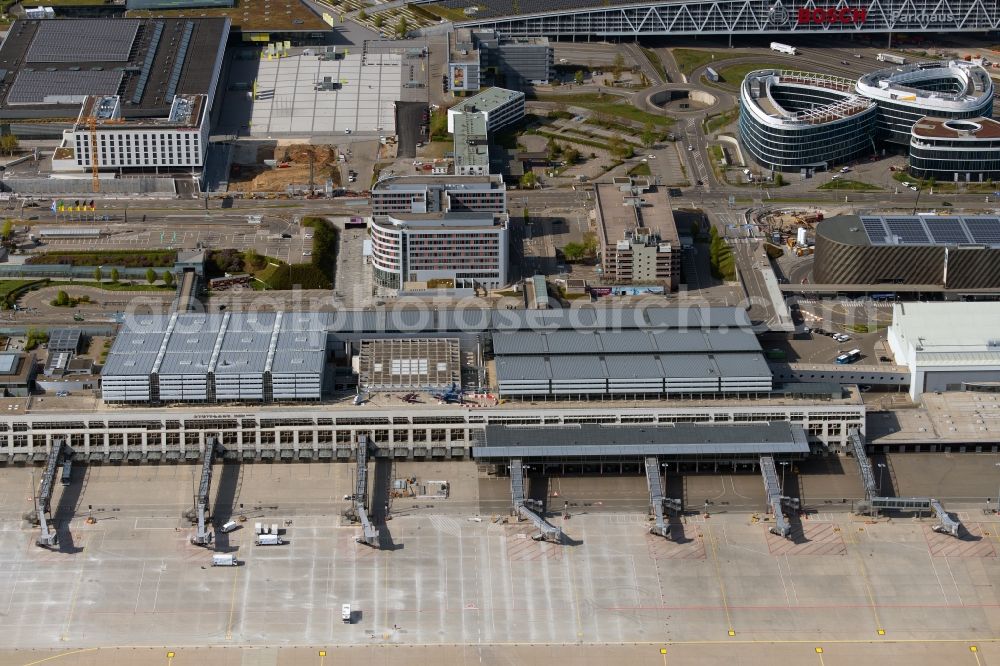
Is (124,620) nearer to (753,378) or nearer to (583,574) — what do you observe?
(583,574)

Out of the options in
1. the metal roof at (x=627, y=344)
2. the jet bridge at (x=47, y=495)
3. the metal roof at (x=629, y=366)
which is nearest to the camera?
the jet bridge at (x=47, y=495)

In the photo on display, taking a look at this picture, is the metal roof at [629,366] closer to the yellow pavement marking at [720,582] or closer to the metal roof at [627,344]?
the metal roof at [627,344]

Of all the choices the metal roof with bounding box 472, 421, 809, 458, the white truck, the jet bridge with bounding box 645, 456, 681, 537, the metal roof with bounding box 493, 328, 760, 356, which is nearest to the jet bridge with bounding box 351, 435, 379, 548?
the white truck

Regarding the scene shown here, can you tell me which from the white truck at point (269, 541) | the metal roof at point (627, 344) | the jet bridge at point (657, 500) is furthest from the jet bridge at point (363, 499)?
the jet bridge at point (657, 500)

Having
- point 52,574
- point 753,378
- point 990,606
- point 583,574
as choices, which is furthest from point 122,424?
point 990,606

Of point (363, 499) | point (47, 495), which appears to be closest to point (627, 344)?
point (363, 499)

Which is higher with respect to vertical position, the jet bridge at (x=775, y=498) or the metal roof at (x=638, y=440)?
the metal roof at (x=638, y=440)
